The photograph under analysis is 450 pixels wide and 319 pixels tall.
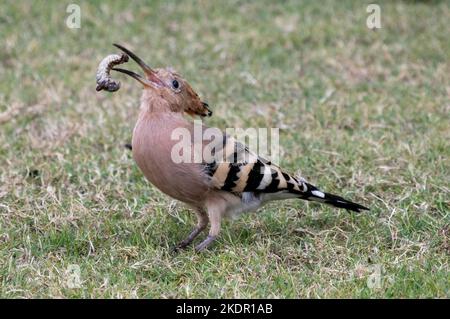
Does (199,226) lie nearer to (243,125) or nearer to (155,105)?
(155,105)

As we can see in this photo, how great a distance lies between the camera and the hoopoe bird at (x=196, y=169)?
4.36 m

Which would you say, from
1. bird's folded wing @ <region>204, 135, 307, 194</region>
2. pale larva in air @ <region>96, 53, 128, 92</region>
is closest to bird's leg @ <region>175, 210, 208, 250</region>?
bird's folded wing @ <region>204, 135, 307, 194</region>

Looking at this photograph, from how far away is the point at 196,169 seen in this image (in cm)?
439

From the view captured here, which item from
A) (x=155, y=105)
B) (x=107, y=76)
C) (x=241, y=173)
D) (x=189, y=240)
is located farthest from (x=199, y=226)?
(x=107, y=76)

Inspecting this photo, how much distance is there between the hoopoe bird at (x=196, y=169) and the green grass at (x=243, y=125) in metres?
0.19

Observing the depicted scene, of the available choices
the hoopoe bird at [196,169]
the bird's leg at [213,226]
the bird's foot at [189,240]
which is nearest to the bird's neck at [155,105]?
the hoopoe bird at [196,169]

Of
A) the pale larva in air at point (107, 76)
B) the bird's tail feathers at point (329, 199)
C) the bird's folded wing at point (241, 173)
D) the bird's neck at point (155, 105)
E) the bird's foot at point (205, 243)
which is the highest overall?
the pale larva in air at point (107, 76)

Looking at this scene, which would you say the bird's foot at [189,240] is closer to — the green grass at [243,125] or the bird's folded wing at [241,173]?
the green grass at [243,125]

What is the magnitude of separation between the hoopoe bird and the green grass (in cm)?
19

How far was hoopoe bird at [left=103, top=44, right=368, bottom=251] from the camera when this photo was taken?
171 inches

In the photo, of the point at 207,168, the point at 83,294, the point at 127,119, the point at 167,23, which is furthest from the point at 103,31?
the point at 83,294

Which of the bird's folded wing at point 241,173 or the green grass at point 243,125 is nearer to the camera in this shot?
the green grass at point 243,125

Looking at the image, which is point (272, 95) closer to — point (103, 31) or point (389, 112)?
point (389, 112)

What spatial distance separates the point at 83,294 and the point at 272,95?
11.4 ft
